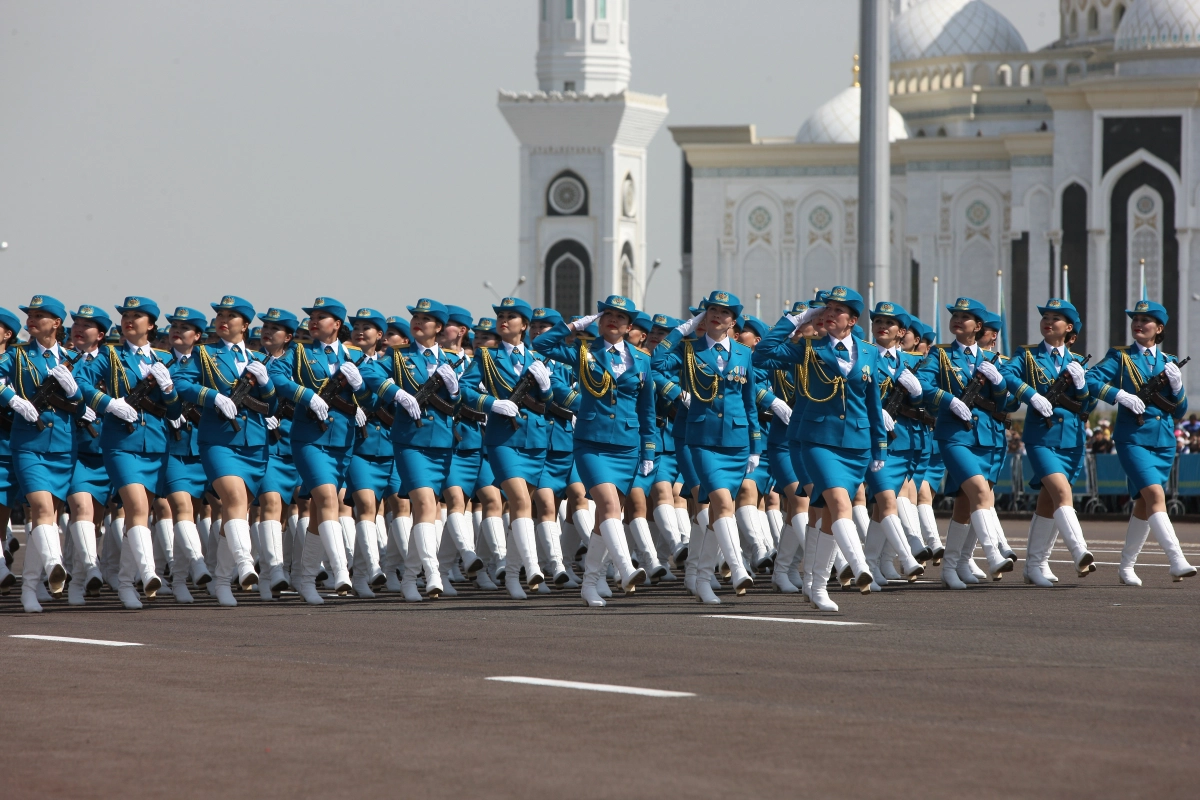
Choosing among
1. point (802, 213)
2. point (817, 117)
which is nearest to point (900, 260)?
point (802, 213)

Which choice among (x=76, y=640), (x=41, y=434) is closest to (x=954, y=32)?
(x=41, y=434)

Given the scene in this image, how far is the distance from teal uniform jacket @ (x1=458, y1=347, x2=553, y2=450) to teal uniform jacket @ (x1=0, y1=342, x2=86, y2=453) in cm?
241

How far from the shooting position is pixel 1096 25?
8762cm

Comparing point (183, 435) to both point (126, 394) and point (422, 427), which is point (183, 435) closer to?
point (126, 394)

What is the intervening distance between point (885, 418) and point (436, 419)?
112 inches

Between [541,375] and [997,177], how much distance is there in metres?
71.0

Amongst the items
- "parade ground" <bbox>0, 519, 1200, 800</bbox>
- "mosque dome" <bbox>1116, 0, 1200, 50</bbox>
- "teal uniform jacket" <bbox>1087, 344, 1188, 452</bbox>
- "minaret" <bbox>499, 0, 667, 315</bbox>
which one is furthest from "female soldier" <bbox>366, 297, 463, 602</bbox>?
"minaret" <bbox>499, 0, 667, 315</bbox>

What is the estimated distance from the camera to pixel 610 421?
12.3 meters

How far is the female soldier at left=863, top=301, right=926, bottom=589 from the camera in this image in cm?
1354

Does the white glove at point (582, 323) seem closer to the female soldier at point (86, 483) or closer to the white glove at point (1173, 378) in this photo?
the female soldier at point (86, 483)

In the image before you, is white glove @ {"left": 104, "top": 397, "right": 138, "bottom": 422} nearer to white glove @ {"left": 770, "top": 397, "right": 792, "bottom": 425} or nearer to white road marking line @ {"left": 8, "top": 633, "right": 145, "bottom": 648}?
white road marking line @ {"left": 8, "top": 633, "right": 145, "bottom": 648}

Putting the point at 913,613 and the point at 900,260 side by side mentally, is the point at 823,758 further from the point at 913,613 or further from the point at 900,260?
the point at 900,260

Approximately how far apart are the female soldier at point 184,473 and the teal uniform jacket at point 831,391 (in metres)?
3.66

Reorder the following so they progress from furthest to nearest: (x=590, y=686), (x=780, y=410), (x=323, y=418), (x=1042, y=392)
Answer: (x=1042, y=392) → (x=780, y=410) → (x=323, y=418) → (x=590, y=686)
